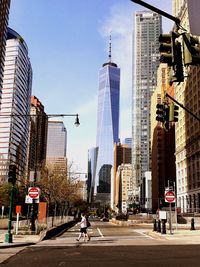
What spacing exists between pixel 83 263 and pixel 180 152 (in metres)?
115

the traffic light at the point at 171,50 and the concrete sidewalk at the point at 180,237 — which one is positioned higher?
the traffic light at the point at 171,50

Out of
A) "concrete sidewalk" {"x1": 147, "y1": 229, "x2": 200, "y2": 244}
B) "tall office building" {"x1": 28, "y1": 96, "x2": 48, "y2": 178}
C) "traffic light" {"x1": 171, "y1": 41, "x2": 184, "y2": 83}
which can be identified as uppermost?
"tall office building" {"x1": 28, "y1": 96, "x2": 48, "y2": 178}

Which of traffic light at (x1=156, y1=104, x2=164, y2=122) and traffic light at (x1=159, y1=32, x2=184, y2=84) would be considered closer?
traffic light at (x1=159, y1=32, x2=184, y2=84)

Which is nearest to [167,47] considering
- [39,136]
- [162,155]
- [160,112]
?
[160,112]

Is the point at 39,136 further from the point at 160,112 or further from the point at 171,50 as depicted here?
the point at 171,50

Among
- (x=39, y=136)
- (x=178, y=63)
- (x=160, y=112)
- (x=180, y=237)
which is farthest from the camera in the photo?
(x=39, y=136)

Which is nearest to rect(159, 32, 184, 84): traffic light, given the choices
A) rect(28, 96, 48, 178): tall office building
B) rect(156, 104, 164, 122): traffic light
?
rect(156, 104, 164, 122): traffic light

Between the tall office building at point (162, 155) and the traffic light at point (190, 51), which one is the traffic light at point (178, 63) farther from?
the tall office building at point (162, 155)

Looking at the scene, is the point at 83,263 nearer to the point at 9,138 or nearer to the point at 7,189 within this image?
the point at 7,189

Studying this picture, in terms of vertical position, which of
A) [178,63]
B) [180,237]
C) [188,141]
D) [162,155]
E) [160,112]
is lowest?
[180,237]

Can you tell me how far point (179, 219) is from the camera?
196 feet

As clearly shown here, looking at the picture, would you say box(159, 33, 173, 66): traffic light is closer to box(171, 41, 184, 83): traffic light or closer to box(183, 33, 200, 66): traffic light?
box(171, 41, 184, 83): traffic light

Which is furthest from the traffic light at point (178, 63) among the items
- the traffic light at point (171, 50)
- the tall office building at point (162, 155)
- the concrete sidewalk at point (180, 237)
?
the tall office building at point (162, 155)

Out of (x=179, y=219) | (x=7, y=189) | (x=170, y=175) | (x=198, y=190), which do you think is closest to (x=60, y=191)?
(x=179, y=219)
